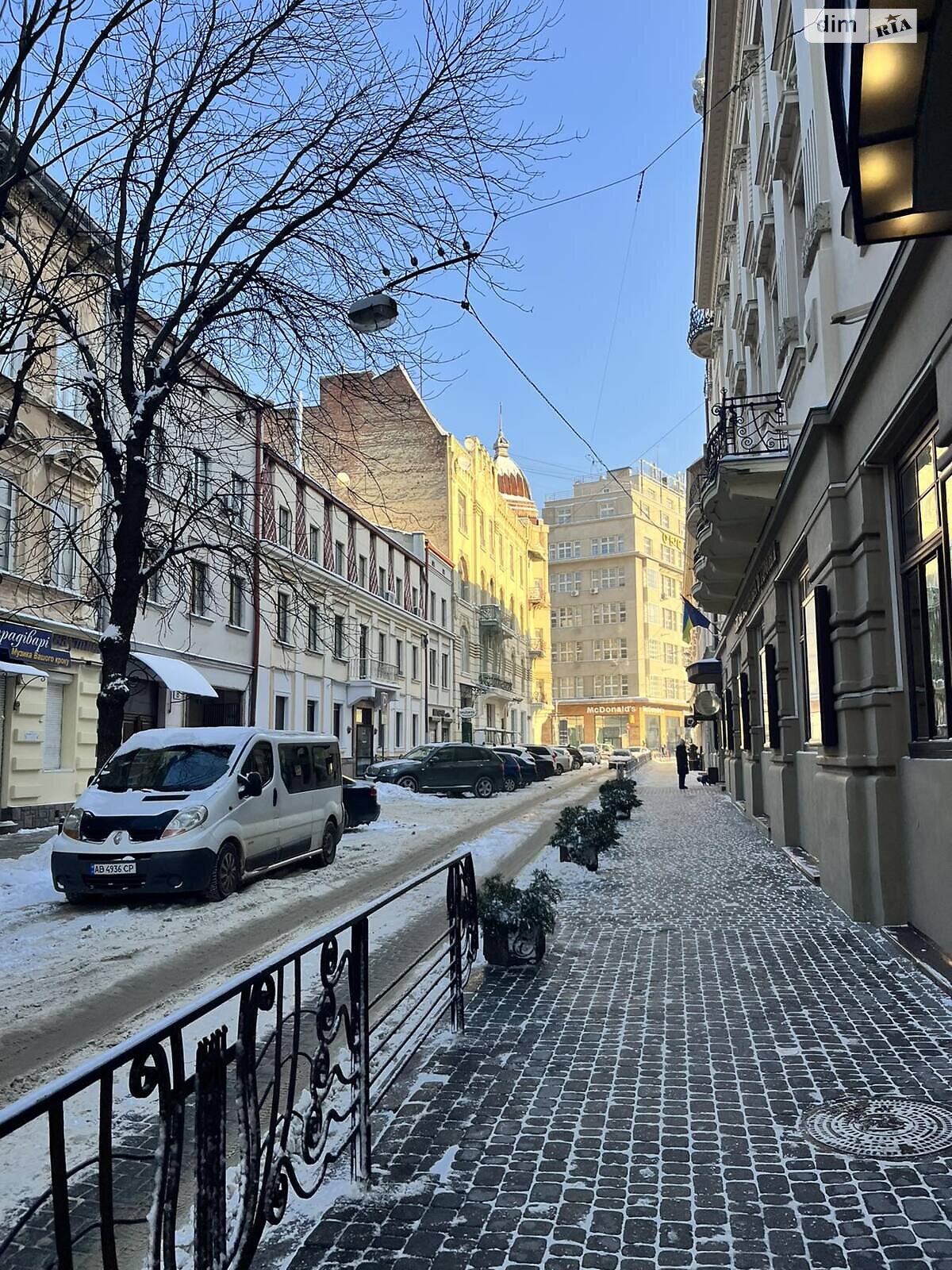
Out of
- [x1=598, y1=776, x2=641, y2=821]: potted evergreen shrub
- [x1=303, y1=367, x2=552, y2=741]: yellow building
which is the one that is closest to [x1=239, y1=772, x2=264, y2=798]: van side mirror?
[x1=598, y1=776, x2=641, y2=821]: potted evergreen shrub

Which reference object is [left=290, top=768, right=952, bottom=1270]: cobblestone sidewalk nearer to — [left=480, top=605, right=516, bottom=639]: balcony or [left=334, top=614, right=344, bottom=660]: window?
[left=334, top=614, right=344, bottom=660]: window

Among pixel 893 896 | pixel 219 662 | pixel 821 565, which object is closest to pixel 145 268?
pixel 821 565

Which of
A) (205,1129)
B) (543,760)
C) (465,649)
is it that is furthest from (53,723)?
(465,649)

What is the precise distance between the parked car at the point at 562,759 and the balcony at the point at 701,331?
Result: 906 inches

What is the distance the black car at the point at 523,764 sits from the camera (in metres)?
34.1

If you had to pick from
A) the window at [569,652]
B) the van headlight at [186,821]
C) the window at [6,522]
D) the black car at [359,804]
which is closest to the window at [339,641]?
the black car at [359,804]

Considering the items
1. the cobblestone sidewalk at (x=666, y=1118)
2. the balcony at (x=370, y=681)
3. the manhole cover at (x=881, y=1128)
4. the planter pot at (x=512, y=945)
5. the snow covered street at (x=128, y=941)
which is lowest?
the snow covered street at (x=128, y=941)

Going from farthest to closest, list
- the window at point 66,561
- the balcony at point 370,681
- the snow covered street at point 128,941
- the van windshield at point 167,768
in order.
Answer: the balcony at point 370,681 → the window at point 66,561 → the van windshield at point 167,768 → the snow covered street at point 128,941

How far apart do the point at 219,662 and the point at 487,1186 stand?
23648mm

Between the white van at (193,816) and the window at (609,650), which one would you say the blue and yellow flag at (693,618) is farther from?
the window at (609,650)

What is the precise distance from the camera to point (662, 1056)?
506 centimetres

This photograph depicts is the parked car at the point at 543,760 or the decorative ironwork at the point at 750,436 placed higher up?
the decorative ironwork at the point at 750,436

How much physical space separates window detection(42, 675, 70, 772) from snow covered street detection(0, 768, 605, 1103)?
5.90 metres

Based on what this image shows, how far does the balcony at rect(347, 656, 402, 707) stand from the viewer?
120 feet
